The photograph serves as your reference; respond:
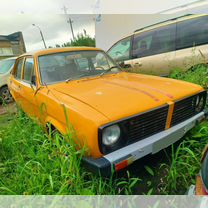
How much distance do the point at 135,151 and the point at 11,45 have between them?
40189 millimetres

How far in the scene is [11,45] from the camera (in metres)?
36.3

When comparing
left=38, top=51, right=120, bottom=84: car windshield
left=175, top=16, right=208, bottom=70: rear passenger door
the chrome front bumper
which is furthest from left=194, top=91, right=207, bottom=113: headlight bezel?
left=175, top=16, right=208, bottom=70: rear passenger door

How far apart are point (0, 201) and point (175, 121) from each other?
6.63ft

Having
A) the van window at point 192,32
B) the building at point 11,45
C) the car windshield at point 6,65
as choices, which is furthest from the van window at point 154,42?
the building at point 11,45

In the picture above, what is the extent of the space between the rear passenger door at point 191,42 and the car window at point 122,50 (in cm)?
138

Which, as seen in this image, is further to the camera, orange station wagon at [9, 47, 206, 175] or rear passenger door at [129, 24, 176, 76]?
rear passenger door at [129, 24, 176, 76]

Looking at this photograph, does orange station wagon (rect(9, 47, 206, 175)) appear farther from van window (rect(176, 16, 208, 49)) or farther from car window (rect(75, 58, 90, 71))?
van window (rect(176, 16, 208, 49))

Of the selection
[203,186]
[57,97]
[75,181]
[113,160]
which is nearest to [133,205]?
[113,160]

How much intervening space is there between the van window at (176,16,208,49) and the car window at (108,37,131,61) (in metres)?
1.39

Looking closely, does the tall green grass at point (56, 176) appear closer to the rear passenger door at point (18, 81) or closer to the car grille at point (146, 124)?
the car grille at point (146, 124)

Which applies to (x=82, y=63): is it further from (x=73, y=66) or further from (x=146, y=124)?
(x=146, y=124)

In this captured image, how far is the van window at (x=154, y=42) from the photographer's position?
4807 mm

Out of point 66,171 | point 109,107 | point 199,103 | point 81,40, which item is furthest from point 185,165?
point 81,40

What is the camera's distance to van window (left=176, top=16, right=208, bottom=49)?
438 cm
